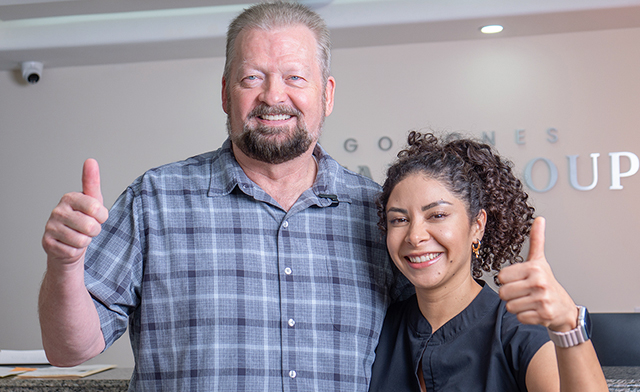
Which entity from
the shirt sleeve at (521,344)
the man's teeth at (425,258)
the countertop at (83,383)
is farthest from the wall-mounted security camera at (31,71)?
the shirt sleeve at (521,344)

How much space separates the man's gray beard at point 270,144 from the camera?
4.97ft

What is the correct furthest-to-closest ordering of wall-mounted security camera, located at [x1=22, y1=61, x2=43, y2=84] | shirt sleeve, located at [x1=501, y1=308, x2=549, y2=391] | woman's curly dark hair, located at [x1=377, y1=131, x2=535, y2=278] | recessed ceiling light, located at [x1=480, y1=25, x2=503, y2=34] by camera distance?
wall-mounted security camera, located at [x1=22, y1=61, x2=43, y2=84] < recessed ceiling light, located at [x1=480, y1=25, x2=503, y2=34] < woman's curly dark hair, located at [x1=377, y1=131, x2=535, y2=278] < shirt sleeve, located at [x1=501, y1=308, x2=549, y2=391]

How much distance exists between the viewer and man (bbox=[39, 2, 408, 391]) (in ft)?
4.54

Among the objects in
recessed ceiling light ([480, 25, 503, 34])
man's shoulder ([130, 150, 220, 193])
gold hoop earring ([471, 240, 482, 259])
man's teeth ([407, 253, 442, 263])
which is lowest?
man's teeth ([407, 253, 442, 263])

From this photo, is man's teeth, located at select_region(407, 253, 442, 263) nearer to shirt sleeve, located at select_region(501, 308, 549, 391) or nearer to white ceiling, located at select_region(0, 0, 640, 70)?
shirt sleeve, located at select_region(501, 308, 549, 391)

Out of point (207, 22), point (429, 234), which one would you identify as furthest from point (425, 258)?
point (207, 22)

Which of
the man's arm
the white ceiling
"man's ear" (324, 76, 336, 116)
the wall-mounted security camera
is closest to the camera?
the man's arm

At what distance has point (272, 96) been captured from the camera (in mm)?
1492

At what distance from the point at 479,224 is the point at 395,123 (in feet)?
9.10

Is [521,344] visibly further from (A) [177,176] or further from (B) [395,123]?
(B) [395,123]

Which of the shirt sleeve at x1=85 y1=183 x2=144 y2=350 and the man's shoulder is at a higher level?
the man's shoulder

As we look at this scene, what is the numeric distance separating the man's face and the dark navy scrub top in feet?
1.74

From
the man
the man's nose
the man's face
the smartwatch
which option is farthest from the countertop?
the man's nose

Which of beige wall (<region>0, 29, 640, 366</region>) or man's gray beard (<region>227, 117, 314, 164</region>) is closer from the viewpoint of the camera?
man's gray beard (<region>227, 117, 314, 164</region>)
